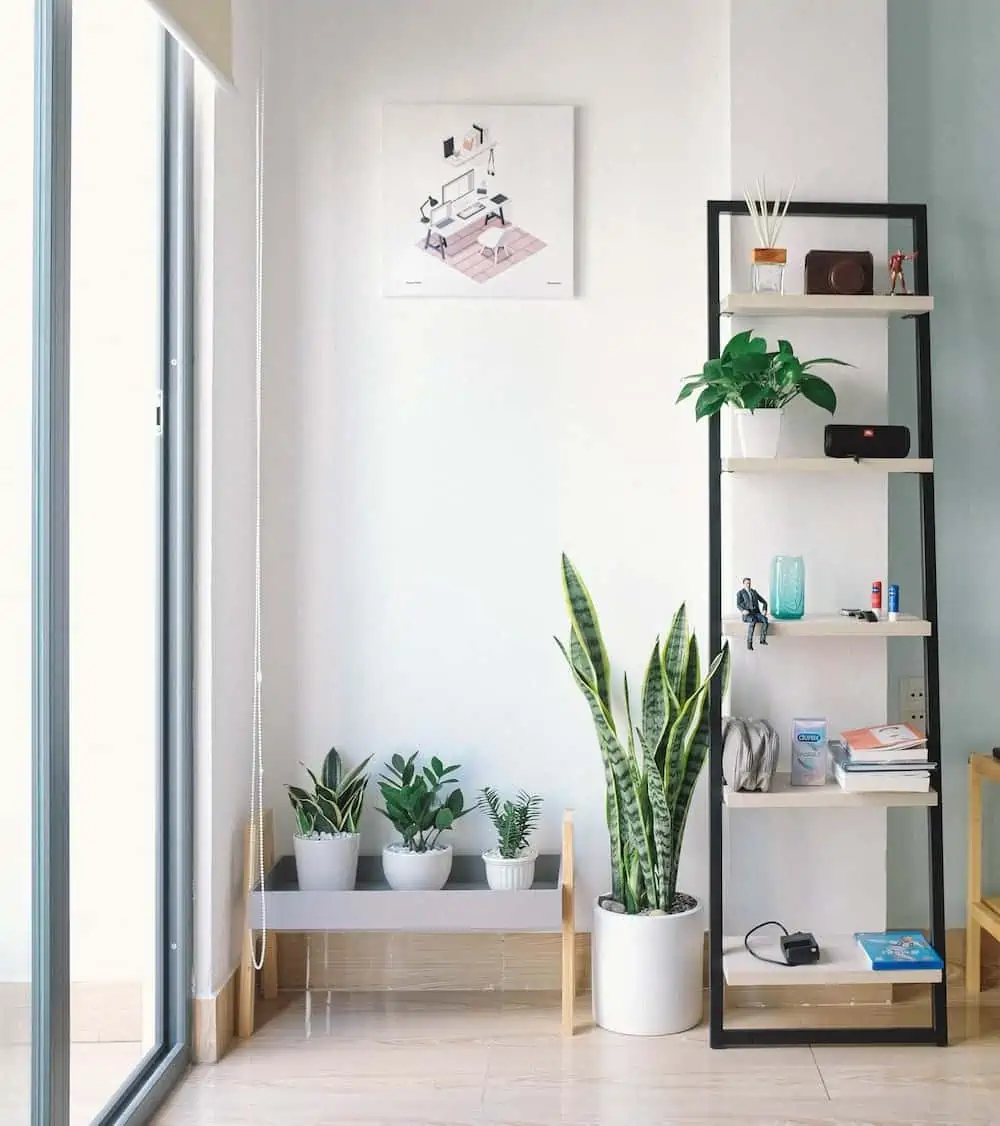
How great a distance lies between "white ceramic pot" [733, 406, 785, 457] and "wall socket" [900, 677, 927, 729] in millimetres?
683

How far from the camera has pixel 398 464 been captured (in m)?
2.70

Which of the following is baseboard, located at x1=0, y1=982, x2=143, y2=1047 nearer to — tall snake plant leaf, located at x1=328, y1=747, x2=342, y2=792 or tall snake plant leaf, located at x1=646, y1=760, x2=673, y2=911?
tall snake plant leaf, located at x1=328, y1=747, x2=342, y2=792

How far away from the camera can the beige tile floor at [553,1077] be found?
2.08 m

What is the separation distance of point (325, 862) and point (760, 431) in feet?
4.38

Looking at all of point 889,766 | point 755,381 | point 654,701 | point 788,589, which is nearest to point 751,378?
point 755,381

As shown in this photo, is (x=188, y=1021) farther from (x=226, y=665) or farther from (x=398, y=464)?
(x=398, y=464)

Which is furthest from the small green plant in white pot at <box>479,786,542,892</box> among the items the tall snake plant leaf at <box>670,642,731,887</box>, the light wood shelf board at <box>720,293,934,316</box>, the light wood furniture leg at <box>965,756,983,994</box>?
the light wood shelf board at <box>720,293,934,316</box>

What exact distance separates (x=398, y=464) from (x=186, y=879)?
3.45 feet

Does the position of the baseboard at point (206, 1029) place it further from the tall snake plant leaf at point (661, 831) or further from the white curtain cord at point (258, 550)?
the tall snake plant leaf at point (661, 831)

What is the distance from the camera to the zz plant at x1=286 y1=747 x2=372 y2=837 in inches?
99.6

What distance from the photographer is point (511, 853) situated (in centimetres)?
251

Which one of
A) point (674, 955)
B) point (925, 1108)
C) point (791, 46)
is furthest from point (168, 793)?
point (791, 46)

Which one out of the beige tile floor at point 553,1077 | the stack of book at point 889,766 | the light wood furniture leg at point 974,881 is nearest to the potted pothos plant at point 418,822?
the beige tile floor at point 553,1077

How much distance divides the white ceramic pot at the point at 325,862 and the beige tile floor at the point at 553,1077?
12.3 inches
